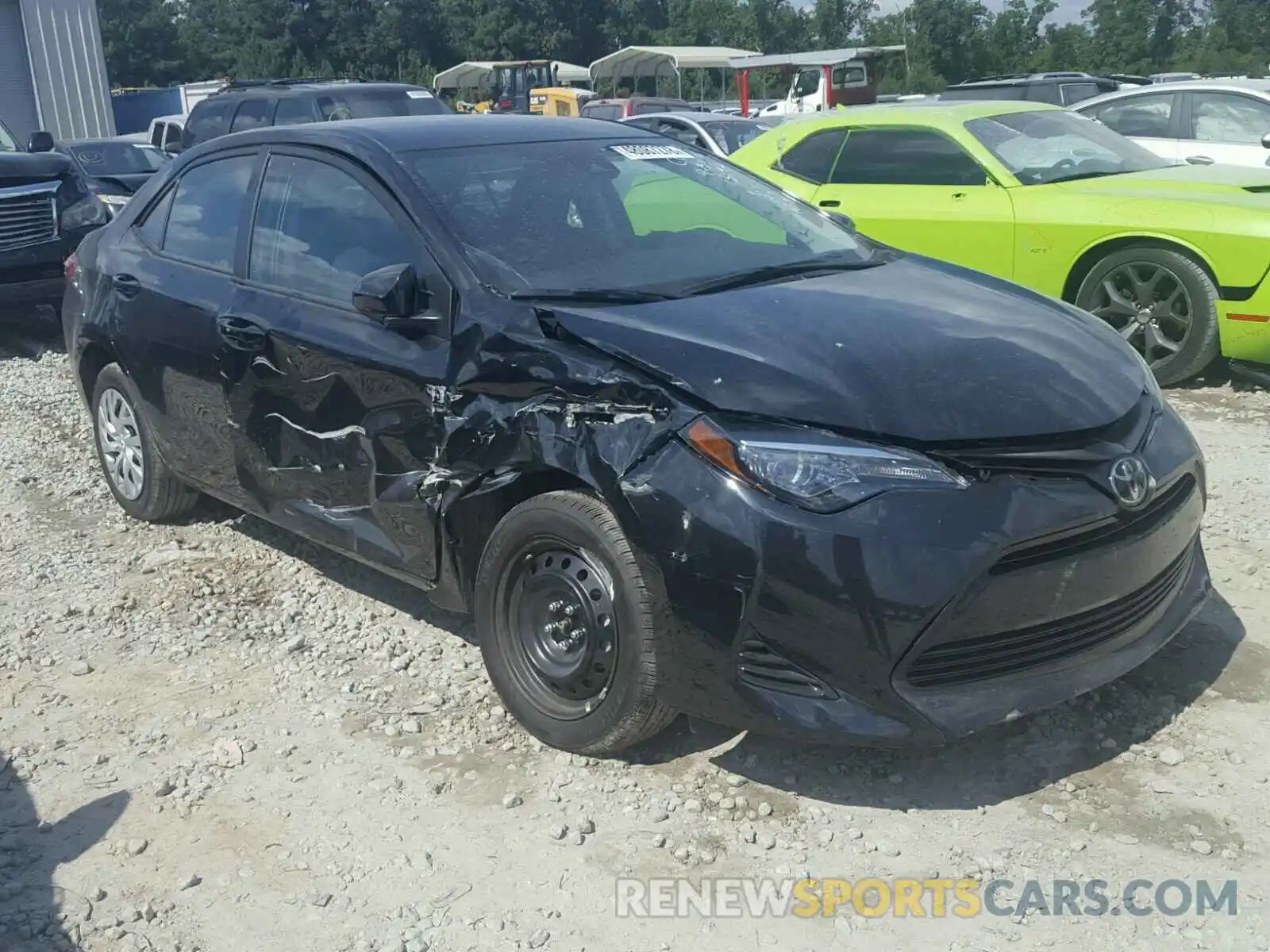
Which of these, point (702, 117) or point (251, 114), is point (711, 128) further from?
point (251, 114)

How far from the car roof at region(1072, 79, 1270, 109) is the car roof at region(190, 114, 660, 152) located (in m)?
7.28

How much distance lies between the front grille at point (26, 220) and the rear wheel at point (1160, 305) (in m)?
7.63

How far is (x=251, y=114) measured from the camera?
1367 centimetres

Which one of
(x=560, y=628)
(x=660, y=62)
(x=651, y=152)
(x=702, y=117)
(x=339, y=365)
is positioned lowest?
(x=560, y=628)

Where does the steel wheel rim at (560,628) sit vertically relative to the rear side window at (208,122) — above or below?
below

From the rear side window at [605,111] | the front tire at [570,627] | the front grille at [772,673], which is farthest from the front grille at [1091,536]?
the rear side window at [605,111]

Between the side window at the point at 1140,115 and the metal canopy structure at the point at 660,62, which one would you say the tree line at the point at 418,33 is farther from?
the side window at the point at 1140,115

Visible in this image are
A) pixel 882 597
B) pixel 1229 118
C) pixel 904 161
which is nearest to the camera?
pixel 882 597

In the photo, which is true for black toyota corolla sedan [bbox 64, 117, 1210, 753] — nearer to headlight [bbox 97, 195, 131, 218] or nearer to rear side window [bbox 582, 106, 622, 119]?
headlight [bbox 97, 195, 131, 218]

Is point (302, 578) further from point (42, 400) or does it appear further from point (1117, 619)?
point (42, 400)

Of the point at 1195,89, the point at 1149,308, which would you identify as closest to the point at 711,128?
the point at 1195,89

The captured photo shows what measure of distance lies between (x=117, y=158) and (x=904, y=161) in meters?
11.8

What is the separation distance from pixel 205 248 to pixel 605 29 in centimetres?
7685

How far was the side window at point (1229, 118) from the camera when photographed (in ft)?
34.9
